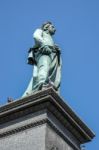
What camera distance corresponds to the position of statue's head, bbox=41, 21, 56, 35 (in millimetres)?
19263

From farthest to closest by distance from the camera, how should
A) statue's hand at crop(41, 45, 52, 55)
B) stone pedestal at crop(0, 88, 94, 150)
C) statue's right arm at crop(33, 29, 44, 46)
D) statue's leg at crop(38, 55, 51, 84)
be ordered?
statue's right arm at crop(33, 29, 44, 46)
statue's hand at crop(41, 45, 52, 55)
statue's leg at crop(38, 55, 51, 84)
stone pedestal at crop(0, 88, 94, 150)

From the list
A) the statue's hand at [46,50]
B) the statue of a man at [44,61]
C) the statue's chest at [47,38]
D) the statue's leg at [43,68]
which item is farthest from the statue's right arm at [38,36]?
the statue's leg at [43,68]

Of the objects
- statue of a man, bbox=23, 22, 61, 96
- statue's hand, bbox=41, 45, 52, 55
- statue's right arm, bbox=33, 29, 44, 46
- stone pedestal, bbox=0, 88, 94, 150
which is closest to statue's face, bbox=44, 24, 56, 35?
statue of a man, bbox=23, 22, 61, 96

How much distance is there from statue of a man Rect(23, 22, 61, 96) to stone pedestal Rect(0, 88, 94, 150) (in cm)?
94

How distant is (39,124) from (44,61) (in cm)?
276

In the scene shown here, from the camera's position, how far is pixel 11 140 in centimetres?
1633

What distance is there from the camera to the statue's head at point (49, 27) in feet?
63.2

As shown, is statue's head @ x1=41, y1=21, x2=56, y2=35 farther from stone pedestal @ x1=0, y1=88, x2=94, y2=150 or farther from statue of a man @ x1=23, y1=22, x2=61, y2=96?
stone pedestal @ x1=0, y1=88, x2=94, y2=150

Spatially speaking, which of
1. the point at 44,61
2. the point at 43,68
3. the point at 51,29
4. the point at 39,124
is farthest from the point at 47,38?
the point at 39,124

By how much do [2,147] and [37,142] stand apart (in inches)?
54.0

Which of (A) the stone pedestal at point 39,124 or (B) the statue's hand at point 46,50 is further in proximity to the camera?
(B) the statue's hand at point 46,50

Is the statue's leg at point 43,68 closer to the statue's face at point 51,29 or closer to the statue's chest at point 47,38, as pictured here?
the statue's chest at point 47,38

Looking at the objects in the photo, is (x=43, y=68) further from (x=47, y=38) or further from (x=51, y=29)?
(x=51, y=29)

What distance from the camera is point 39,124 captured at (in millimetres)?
15938
